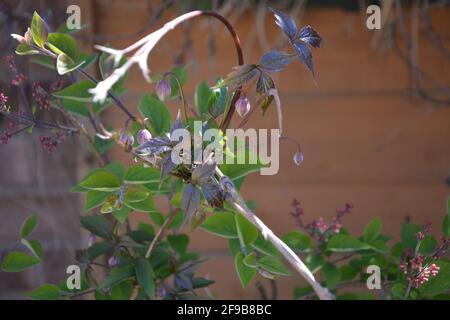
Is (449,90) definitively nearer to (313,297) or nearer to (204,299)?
(313,297)

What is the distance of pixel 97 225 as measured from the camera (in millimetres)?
1178

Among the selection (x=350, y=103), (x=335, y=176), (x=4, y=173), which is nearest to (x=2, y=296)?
(x=4, y=173)

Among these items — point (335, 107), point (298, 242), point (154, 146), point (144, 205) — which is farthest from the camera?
point (335, 107)

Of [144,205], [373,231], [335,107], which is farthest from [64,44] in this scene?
[335,107]

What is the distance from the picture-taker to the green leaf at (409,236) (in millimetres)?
1234

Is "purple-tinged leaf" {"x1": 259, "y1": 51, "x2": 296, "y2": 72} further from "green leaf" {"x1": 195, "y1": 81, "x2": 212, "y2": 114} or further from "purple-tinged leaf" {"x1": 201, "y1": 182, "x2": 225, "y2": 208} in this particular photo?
"green leaf" {"x1": 195, "y1": 81, "x2": 212, "y2": 114}

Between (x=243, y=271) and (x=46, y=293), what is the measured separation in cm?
37

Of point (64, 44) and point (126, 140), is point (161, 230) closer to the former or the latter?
point (126, 140)

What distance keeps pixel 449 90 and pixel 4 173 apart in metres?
1.23

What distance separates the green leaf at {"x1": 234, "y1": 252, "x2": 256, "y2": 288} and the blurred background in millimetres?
737

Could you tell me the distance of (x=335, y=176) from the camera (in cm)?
179

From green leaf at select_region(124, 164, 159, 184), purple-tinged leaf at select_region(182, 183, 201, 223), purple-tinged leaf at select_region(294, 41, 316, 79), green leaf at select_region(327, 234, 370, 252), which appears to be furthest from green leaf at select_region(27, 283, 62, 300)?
purple-tinged leaf at select_region(294, 41, 316, 79)
